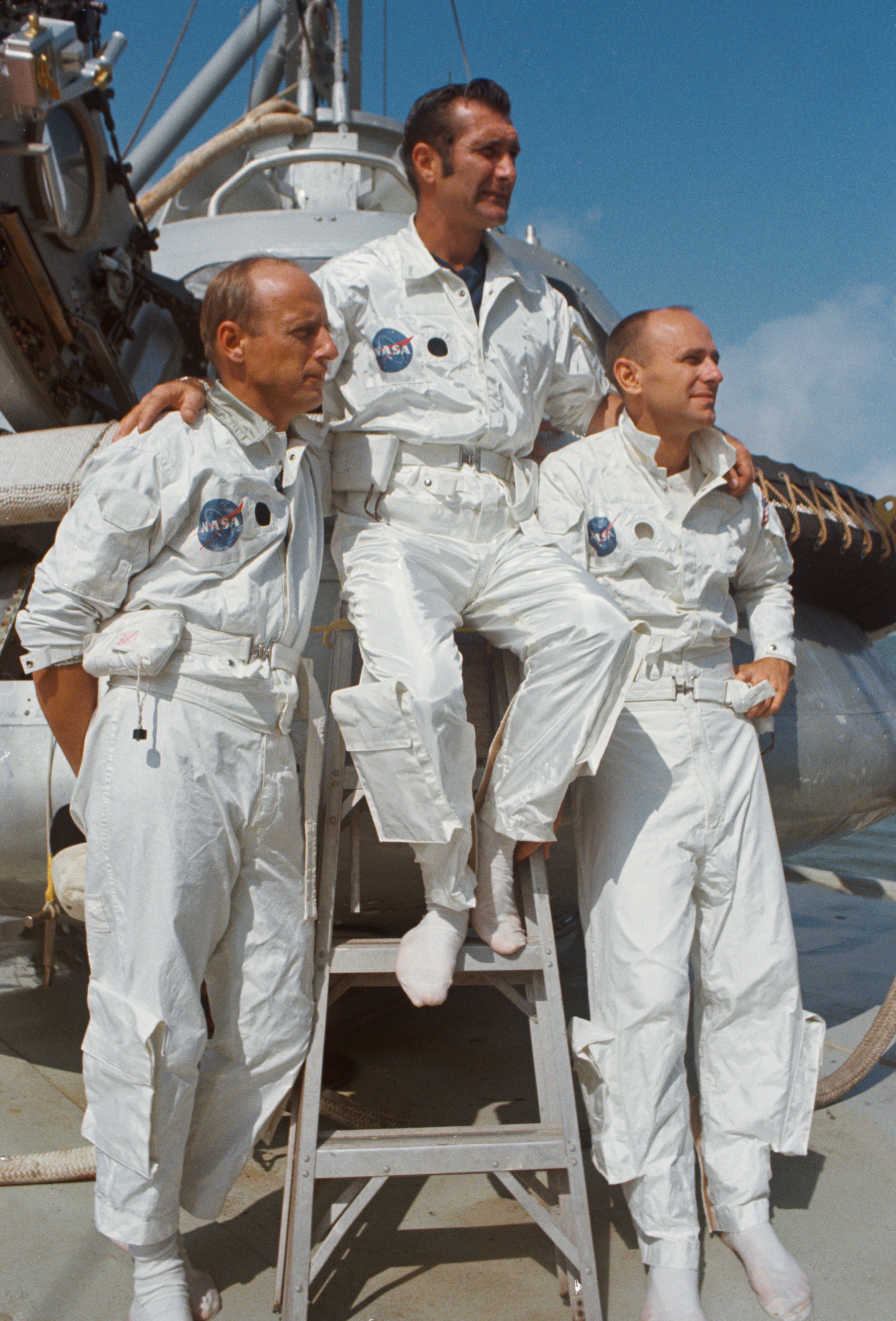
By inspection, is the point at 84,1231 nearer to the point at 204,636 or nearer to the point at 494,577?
the point at 204,636

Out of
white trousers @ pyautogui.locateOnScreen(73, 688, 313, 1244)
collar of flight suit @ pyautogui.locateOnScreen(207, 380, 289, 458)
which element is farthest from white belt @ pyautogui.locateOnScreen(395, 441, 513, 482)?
white trousers @ pyautogui.locateOnScreen(73, 688, 313, 1244)

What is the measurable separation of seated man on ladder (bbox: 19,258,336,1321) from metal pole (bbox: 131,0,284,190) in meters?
10.1

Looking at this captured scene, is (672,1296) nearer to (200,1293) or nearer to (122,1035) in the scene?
(200,1293)

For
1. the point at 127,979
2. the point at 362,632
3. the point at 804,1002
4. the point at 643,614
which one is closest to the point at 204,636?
the point at 362,632

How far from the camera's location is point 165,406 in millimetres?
1921

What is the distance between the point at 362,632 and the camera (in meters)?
1.87

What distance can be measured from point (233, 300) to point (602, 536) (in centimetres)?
92

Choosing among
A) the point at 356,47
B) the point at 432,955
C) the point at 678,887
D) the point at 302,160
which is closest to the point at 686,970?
the point at 678,887

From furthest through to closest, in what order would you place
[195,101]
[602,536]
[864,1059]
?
1. [195,101]
2. [864,1059]
3. [602,536]

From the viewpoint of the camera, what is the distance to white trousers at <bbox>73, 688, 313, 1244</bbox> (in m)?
1.64

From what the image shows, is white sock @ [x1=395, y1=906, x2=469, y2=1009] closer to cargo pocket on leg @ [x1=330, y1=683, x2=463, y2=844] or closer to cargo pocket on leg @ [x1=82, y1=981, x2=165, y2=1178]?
cargo pocket on leg @ [x1=330, y1=683, x2=463, y2=844]

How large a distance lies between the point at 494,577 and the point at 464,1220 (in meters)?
1.34

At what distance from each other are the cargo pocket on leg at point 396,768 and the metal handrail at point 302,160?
4.90 metres

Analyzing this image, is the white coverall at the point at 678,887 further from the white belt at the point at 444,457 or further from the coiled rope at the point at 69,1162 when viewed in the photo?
the coiled rope at the point at 69,1162
